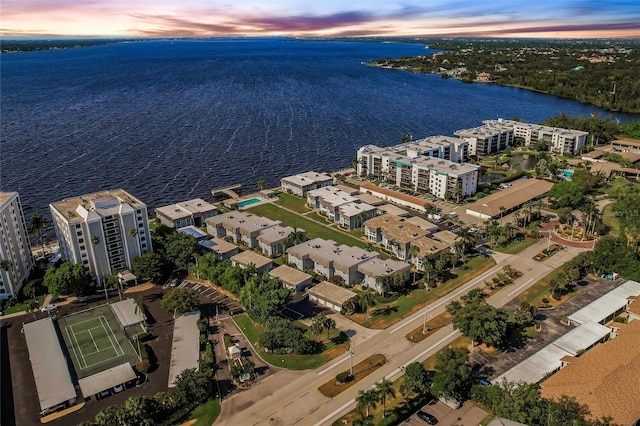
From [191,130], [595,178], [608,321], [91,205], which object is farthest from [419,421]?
[191,130]

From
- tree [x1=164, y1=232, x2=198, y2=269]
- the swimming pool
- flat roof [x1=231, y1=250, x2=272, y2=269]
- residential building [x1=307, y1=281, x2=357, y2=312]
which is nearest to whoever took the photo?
residential building [x1=307, y1=281, x2=357, y2=312]

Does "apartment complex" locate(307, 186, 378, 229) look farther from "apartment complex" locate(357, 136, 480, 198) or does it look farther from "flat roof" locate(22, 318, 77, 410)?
"flat roof" locate(22, 318, 77, 410)

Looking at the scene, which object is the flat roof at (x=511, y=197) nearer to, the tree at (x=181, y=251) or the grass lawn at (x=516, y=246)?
the grass lawn at (x=516, y=246)

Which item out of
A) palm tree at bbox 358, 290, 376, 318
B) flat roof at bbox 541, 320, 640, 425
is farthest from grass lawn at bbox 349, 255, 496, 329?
flat roof at bbox 541, 320, 640, 425

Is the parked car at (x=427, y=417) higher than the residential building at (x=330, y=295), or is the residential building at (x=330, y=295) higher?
the residential building at (x=330, y=295)

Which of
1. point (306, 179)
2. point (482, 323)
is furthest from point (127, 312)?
point (306, 179)

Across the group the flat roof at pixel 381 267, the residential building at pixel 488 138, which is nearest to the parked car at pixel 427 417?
the flat roof at pixel 381 267
